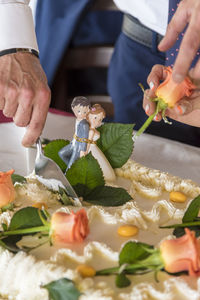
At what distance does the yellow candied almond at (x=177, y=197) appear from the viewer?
1.12m

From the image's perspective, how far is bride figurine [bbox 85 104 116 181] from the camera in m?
1.12

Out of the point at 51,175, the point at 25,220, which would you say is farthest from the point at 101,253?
the point at 51,175

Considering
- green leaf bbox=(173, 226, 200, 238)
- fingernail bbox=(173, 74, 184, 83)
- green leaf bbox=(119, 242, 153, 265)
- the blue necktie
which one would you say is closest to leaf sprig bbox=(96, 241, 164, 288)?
green leaf bbox=(119, 242, 153, 265)

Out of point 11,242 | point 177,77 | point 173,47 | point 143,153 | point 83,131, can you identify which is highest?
point 177,77

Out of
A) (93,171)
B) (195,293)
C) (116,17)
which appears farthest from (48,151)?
(116,17)

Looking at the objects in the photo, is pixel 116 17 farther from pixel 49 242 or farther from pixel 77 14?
pixel 49 242

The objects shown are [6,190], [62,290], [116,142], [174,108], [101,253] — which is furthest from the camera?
[116,142]

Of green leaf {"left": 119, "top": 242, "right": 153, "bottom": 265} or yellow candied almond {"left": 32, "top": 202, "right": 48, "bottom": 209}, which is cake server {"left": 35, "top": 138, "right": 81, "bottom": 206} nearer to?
yellow candied almond {"left": 32, "top": 202, "right": 48, "bottom": 209}

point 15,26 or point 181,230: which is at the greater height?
point 15,26

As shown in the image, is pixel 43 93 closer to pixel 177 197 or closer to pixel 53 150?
pixel 53 150

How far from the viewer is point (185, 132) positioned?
182 centimetres

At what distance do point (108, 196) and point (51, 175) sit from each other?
15cm

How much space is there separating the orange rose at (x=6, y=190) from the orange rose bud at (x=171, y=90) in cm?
41

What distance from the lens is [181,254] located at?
2.58 feet
